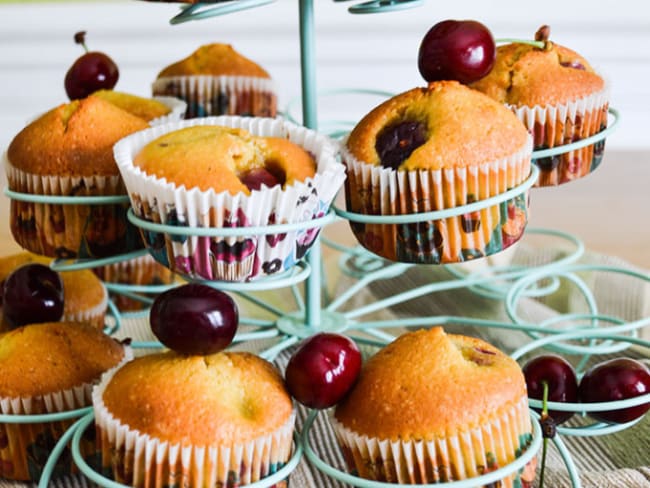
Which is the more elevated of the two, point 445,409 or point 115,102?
point 115,102

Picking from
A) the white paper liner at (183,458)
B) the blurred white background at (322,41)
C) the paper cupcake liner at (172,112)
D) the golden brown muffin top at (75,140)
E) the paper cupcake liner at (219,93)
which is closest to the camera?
the white paper liner at (183,458)

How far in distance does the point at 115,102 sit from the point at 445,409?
65cm

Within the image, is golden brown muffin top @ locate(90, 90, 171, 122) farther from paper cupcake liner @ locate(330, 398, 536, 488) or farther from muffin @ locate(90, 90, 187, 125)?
paper cupcake liner @ locate(330, 398, 536, 488)

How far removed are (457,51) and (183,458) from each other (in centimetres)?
50

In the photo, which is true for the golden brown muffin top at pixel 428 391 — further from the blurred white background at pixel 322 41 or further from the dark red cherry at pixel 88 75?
the blurred white background at pixel 322 41

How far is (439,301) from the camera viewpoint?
1731 millimetres

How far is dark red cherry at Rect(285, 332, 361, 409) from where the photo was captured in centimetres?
91

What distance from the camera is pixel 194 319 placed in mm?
910

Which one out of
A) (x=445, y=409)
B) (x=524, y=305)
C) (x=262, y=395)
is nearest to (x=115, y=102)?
(x=262, y=395)

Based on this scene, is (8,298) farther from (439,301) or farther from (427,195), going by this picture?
(439,301)

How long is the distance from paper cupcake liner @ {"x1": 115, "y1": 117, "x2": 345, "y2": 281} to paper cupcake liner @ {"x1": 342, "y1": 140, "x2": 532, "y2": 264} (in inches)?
2.1

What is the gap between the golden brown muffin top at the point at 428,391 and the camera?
0.89 m

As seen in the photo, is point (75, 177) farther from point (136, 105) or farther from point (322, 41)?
point (322, 41)

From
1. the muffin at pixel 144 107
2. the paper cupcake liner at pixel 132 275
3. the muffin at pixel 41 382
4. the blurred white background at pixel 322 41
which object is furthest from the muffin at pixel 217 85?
the blurred white background at pixel 322 41
